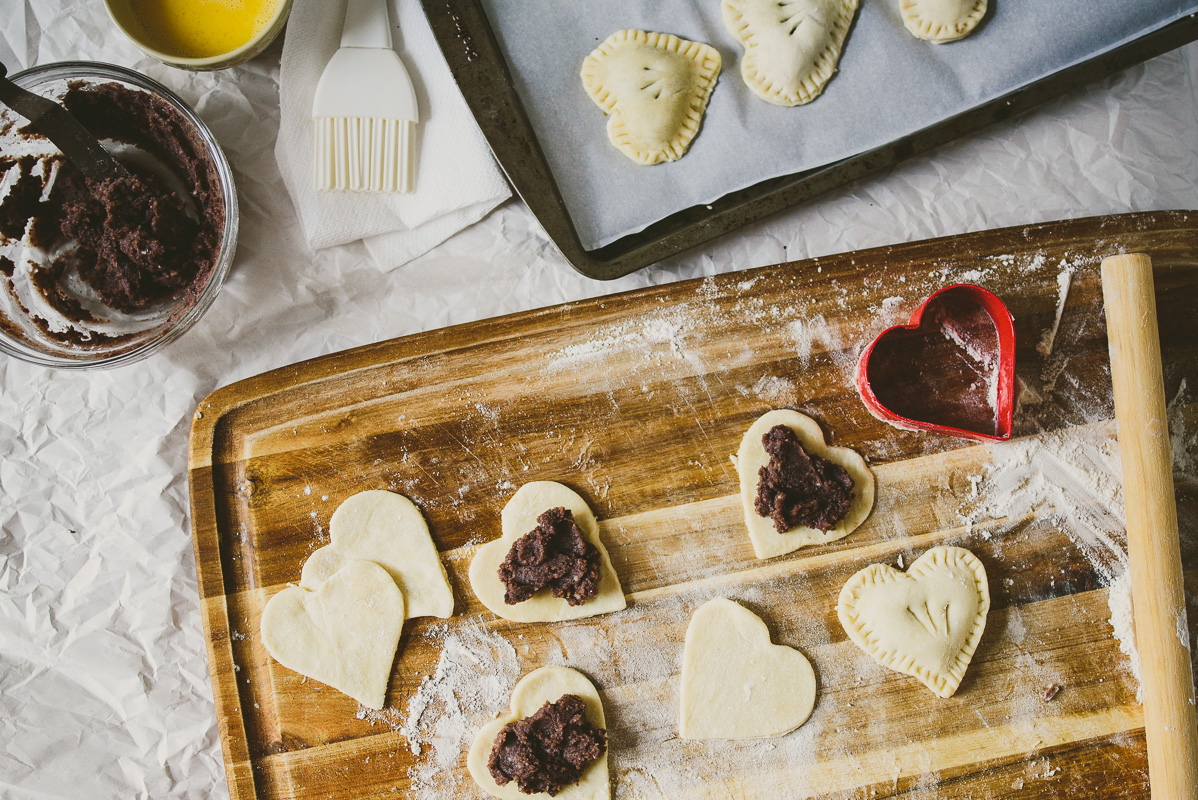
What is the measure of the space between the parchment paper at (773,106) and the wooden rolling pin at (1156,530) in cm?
73

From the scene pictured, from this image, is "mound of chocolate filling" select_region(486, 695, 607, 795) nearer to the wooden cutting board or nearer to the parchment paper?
the wooden cutting board

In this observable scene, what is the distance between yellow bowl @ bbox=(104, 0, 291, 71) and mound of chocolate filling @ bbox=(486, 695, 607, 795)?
2037mm

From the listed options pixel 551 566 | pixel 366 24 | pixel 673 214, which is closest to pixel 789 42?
pixel 673 214

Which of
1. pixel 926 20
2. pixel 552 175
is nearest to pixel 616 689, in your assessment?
pixel 552 175

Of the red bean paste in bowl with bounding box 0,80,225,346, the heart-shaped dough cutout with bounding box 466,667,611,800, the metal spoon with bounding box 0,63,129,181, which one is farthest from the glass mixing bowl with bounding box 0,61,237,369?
the heart-shaped dough cutout with bounding box 466,667,611,800

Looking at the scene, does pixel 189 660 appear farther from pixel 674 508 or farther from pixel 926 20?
pixel 926 20

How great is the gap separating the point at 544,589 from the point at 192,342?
4.55ft

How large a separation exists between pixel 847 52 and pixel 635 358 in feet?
3.77

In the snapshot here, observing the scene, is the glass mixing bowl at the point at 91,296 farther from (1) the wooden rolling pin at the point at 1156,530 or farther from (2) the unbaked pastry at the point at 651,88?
(1) the wooden rolling pin at the point at 1156,530

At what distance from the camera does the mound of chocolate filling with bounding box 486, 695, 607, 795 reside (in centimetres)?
199

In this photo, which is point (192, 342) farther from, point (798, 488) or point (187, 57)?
point (798, 488)

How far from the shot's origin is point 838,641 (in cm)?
212

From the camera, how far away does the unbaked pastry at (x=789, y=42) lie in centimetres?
214

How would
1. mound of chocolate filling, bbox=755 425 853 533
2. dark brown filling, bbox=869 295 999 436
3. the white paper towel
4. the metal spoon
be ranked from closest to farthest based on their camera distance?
1. the metal spoon
2. mound of chocolate filling, bbox=755 425 853 533
3. dark brown filling, bbox=869 295 999 436
4. the white paper towel
